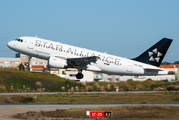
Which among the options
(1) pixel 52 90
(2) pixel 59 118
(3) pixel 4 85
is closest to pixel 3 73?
(3) pixel 4 85

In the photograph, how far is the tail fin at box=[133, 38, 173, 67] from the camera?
153 ft

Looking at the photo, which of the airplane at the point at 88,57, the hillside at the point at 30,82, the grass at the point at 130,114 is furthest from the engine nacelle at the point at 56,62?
the grass at the point at 130,114

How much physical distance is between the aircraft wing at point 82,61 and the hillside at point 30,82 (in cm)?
1308

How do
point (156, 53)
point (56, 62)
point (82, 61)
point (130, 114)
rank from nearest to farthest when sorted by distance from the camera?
point (130, 114) < point (56, 62) < point (82, 61) < point (156, 53)

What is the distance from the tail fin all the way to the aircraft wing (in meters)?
9.02

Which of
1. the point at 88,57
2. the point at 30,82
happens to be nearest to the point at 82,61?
the point at 88,57

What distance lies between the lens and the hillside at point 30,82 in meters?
56.1

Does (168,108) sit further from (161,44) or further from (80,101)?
(161,44)

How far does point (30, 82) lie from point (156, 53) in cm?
2780

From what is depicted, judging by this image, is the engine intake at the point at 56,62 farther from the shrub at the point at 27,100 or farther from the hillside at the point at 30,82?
the hillside at the point at 30,82

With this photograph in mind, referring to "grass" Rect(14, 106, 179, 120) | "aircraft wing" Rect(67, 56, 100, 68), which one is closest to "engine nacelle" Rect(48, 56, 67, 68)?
"aircraft wing" Rect(67, 56, 100, 68)

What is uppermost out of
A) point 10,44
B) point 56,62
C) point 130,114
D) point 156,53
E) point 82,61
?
point 10,44

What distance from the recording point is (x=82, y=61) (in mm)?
43188

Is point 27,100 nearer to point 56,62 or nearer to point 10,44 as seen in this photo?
point 56,62
